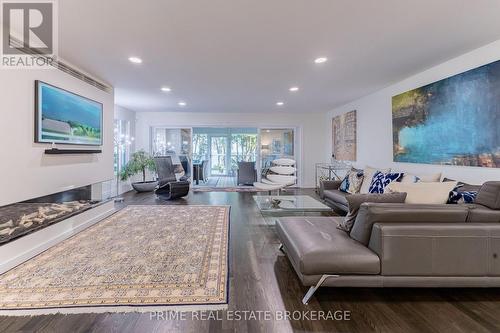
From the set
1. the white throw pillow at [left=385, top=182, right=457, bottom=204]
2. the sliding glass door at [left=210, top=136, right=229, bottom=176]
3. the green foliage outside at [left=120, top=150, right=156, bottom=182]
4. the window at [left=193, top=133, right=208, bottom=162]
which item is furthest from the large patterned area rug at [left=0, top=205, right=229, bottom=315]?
the sliding glass door at [left=210, top=136, right=229, bottom=176]

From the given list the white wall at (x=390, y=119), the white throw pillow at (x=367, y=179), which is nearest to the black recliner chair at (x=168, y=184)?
the white throw pillow at (x=367, y=179)

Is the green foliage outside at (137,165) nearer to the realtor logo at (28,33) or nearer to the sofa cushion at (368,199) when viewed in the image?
the realtor logo at (28,33)

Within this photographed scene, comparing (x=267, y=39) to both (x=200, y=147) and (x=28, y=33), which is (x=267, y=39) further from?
(x=200, y=147)

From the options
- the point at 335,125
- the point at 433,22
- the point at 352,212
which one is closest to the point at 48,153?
the point at 352,212

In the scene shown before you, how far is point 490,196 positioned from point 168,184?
5.50 meters

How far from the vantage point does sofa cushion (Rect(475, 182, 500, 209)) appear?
2.04 m

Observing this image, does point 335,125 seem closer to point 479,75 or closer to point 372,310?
point 479,75

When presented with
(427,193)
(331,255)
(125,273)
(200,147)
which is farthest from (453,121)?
(200,147)

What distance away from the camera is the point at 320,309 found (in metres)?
1.90

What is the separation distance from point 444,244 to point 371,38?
217cm

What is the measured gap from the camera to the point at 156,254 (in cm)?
285

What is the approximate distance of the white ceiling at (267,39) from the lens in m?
2.21

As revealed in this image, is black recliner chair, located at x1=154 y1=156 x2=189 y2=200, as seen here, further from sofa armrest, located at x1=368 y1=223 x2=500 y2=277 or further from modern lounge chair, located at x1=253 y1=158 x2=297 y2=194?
sofa armrest, located at x1=368 y1=223 x2=500 y2=277

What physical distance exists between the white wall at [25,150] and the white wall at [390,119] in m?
5.17
